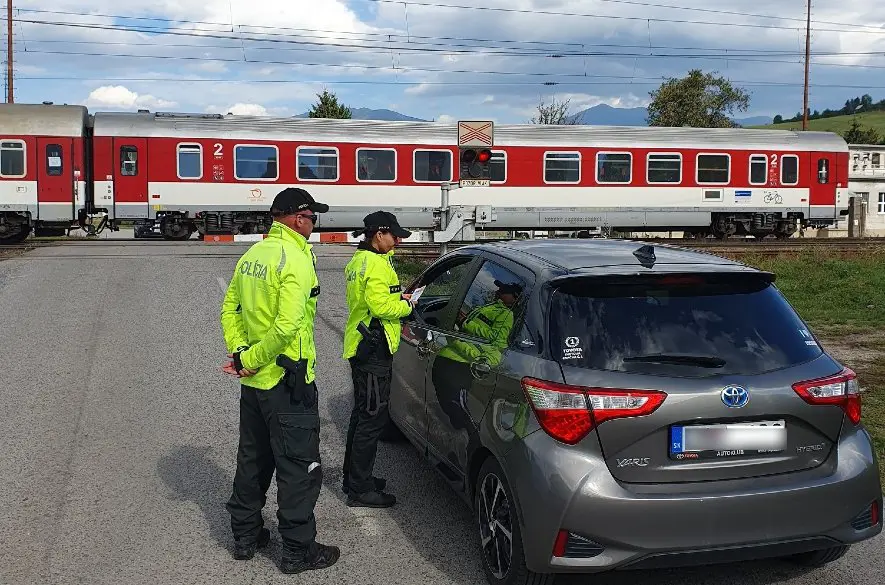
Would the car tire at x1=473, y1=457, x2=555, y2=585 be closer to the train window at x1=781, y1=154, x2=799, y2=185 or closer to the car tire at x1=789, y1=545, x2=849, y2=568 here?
the car tire at x1=789, y1=545, x2=849, y2=568

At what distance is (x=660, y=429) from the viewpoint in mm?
3527

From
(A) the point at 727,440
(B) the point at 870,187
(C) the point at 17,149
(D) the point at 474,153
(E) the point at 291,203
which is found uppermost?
(B) the point at 870,187

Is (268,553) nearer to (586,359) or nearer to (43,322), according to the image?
(586,359)

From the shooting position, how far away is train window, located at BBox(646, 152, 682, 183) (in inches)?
996

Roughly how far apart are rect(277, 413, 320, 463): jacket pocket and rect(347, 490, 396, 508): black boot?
3.33ft

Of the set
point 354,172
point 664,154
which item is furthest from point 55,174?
point 664,154

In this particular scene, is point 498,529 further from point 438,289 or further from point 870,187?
point 870,187

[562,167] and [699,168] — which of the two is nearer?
[562,167]

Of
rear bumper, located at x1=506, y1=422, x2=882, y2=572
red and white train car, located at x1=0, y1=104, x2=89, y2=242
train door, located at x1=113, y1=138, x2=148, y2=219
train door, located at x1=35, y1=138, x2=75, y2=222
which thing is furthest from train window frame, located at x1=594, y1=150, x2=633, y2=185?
rear bumper, located at x1=506, y1=422, x2=882, y2=572

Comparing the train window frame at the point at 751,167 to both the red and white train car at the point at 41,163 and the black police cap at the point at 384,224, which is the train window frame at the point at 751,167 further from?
the black police cap at the point at 384,224

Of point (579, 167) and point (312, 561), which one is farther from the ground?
point (579, 167)

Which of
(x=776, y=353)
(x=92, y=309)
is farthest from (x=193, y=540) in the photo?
(x=92, y=309)

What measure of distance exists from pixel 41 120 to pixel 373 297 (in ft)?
68.6

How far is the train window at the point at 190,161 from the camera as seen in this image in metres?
22.8
